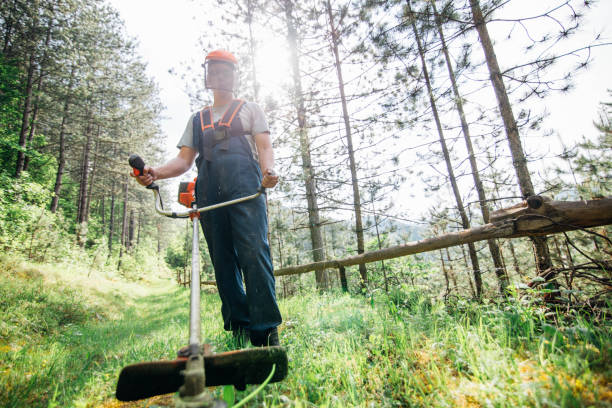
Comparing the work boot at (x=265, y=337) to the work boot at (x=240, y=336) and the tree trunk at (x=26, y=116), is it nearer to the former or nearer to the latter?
the work boot at (x=240, y=336)

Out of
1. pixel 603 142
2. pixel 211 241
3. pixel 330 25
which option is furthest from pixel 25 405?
pixel 603 142

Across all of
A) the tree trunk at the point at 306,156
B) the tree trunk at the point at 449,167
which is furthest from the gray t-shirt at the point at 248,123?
the tree trunk at the point at 306,156

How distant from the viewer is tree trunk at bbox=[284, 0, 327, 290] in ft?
24.7

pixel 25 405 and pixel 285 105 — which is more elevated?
pixel 285 105

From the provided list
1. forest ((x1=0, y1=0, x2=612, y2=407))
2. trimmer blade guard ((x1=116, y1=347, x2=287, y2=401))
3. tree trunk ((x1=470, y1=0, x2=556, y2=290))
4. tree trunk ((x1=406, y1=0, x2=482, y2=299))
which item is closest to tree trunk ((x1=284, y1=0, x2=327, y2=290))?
forest ((x1=0, y1=0, x2=612, y2=407))

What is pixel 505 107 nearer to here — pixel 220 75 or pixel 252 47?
pixel 220 75

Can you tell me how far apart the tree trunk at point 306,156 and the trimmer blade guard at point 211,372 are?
6156 millimetres

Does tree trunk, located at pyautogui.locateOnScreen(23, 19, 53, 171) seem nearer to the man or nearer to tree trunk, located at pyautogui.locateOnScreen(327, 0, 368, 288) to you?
tree trunk, located at pyautogui.locateOnScreen(327, 0, 368, 288)

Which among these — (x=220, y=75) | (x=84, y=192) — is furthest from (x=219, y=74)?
(x=84, y=192)

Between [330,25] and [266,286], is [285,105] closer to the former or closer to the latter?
[330,25]

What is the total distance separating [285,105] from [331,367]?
23.0 ft

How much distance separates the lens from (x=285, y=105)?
24.5 ft

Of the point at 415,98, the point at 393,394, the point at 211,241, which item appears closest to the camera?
the point at 393,394

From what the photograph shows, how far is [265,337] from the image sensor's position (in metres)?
1.92
